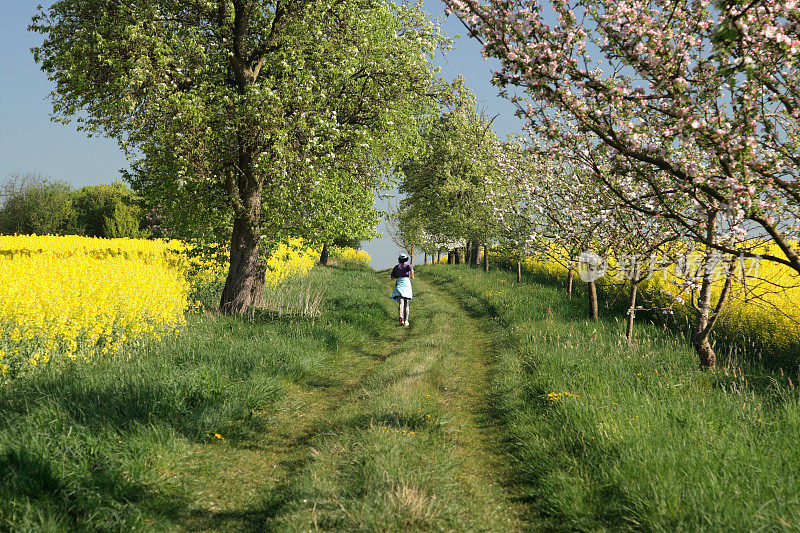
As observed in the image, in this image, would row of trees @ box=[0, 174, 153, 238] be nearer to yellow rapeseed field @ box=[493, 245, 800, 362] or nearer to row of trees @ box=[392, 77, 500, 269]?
row of trees @ box=[392, 77, 500, 269]

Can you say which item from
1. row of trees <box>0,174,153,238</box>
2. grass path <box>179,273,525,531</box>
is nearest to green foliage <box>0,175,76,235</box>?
row of trees <box>0,174,153,238</box>

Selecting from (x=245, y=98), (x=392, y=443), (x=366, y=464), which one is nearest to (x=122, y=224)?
(x=245, y=98)

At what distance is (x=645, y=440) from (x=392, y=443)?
3238 mm

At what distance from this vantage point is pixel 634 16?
5105 mm

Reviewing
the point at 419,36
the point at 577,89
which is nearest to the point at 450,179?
the point at 419,36

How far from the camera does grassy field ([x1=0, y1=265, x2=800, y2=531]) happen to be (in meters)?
4.87

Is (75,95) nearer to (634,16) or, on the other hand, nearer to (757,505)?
(634,16)

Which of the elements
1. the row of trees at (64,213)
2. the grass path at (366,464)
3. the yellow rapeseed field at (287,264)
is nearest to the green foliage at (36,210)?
the row of trees at (64,213)

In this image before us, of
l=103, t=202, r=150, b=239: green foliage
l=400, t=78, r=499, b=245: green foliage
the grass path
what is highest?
l=400, t=78, r=499, b=245: green foliage

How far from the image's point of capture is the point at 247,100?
1239 cm

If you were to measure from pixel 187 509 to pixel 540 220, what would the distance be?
14049 millimetres

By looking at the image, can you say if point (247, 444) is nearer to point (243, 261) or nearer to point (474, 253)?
point (243, 261)

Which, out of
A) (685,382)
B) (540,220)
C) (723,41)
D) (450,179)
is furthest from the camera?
(450,179)

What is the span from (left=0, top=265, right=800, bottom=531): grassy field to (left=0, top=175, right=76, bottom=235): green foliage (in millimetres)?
57507
